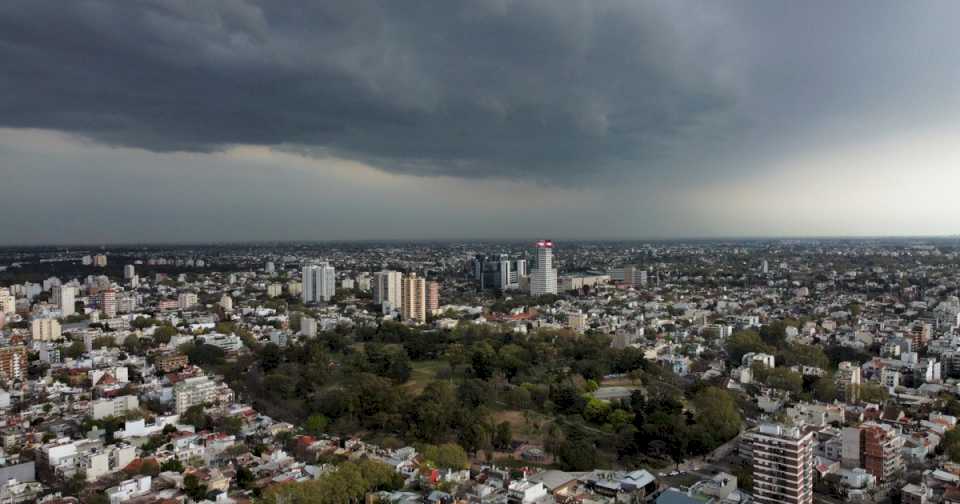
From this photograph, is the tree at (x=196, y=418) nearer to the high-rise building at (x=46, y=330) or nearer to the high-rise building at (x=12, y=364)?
the high-rise building at (x=12, y=364)

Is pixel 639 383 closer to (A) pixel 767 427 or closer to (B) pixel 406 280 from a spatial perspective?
(A) pixel 767 427

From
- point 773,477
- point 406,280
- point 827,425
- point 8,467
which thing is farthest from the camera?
point 406,280

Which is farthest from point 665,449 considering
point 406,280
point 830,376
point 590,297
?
point 590,297

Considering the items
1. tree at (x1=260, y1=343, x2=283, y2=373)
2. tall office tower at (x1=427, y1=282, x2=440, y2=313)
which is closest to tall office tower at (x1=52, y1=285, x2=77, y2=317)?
tree at (x1=260, y1=343, x2=283, y2=373)

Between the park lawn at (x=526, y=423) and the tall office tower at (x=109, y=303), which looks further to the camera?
the tall office tower at (x=109, y=303)

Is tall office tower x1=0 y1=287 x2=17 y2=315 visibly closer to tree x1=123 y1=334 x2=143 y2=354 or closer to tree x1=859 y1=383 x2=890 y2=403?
tree x1=123 y1=334 x2=143 y2=354

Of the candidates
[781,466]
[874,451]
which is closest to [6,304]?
[781,466]

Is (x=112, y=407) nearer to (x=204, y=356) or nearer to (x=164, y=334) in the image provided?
(x=204, y=356)

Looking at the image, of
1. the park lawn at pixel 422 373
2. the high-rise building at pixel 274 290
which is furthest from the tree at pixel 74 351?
the high-rise building at pixel 274 290
